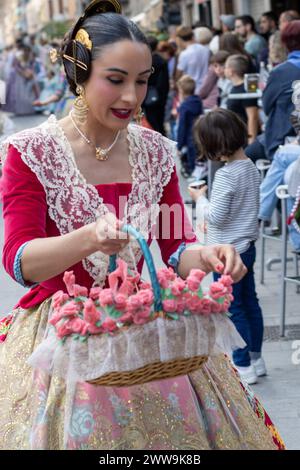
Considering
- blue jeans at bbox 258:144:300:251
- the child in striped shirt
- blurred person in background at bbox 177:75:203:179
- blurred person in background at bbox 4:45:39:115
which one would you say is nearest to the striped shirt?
the child in striped shirt

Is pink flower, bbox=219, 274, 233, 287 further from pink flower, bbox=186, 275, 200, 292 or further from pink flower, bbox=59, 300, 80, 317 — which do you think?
pink flower, bbox=59, 300, 80, 317

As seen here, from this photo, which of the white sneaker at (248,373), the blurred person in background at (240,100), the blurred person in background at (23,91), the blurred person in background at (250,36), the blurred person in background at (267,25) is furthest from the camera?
the blurred person in background at (23,91)

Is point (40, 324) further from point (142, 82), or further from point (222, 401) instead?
point (142, 82)

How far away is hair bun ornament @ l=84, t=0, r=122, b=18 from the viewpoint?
2713mm

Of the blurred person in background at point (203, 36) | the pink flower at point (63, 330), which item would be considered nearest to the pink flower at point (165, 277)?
the pink flower at point (63, 330)

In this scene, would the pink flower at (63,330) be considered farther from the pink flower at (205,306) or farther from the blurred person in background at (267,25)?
the blurred person in background at (267,25)

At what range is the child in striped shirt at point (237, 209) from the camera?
510 cm

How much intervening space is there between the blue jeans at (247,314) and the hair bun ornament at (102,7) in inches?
99.6

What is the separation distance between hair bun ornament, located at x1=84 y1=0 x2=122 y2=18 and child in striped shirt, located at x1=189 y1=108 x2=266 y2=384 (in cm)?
233

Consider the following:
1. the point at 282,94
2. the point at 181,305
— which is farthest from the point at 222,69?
the point at 181,305

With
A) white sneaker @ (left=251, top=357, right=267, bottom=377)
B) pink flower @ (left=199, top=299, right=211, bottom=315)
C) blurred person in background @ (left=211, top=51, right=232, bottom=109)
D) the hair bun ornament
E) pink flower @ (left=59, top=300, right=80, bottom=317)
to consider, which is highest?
the hair bun ornament

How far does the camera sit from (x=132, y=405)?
243 centimetres

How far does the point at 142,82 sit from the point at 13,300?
4.72 metres

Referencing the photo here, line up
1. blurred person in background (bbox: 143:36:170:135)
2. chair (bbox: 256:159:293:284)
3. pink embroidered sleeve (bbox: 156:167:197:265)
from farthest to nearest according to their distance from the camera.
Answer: blurred person in background (bbox: 143:36:170:135)
chair (bbox: 256:159:293:284)
pink embroidered sleeve (bbox: 156:167:197:265)
